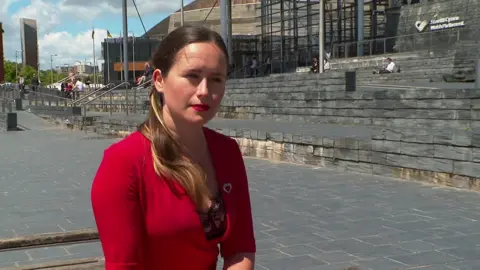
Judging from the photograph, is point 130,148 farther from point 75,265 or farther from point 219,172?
point 75,265

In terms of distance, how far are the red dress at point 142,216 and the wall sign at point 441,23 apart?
87.3ft

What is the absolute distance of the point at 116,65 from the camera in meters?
68.8

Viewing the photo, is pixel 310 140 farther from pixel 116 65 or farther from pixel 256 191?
pixel 116 65

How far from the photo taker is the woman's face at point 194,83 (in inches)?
72.6

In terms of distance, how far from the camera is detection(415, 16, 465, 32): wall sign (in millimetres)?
26256

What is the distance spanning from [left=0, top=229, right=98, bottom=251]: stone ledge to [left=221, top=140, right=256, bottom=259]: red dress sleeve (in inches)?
62.8

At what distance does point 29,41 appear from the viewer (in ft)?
422

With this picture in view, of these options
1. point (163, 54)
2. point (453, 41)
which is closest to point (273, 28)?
point (453, 41)

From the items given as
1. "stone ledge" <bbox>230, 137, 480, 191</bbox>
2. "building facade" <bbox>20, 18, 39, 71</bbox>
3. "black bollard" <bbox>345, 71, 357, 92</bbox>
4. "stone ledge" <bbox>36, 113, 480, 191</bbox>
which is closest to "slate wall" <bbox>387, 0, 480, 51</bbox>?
"black bollard" <bbox>345, 71, 357, 92</bbox>

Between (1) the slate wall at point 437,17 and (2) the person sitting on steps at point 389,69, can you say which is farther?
(1) the slate wall at point 437,17

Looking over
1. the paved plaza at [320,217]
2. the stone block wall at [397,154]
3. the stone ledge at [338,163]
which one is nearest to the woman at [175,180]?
the paved plaza at [320,217]

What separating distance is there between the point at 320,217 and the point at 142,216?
4690 millimetres

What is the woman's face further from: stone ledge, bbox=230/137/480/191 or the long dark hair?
stone ledge, bbox=230/137/480/191

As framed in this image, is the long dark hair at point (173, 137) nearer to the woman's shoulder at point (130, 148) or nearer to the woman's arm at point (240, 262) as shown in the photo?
the woman's shoulder at point (130, 148)
